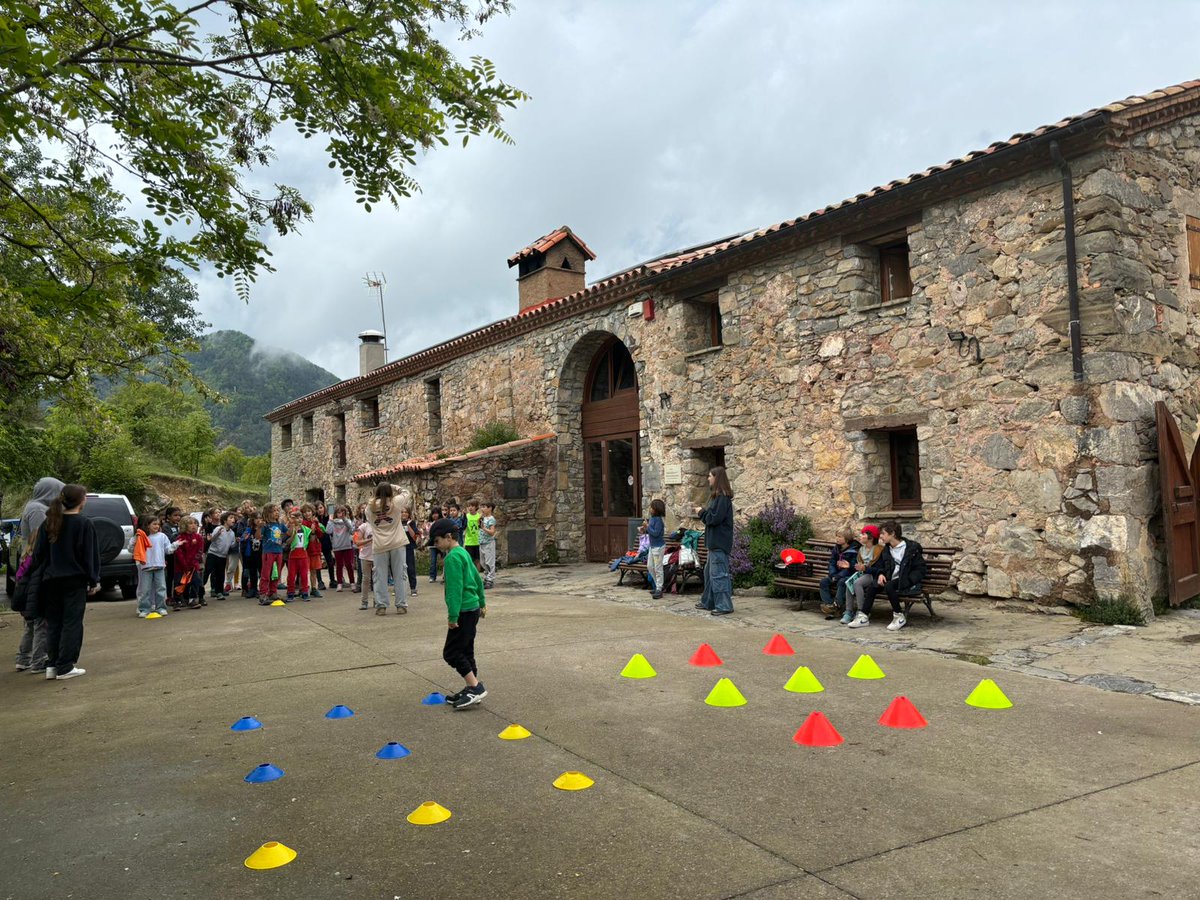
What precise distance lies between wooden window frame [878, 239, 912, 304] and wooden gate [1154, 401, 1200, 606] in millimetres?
3313

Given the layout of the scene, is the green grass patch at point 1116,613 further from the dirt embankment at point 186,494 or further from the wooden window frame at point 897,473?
the dirt embankment at point 186,494

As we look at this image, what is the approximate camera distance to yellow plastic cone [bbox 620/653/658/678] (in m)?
6.14

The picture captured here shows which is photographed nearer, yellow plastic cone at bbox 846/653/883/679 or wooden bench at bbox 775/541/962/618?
yellow plastic cone at bbox 846/653/883/679

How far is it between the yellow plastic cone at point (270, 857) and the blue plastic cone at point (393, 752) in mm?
1153

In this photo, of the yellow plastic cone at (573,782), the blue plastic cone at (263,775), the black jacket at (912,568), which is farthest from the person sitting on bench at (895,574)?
the blue plastic cone at (263,775)

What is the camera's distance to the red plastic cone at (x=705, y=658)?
6.59 metres

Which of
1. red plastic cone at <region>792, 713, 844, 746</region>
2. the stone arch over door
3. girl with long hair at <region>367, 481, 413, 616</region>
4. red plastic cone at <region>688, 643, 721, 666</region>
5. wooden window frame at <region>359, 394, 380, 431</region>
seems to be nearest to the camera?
red plastic cone at <region>792, 713, 844, 746</region>

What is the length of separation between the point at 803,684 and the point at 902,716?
99cm

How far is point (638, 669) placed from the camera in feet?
20.3

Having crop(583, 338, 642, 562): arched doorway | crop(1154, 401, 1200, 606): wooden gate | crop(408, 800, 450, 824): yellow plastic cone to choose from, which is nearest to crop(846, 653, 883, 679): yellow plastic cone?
crop(408, 800, 450, 824): yellow plastic cone

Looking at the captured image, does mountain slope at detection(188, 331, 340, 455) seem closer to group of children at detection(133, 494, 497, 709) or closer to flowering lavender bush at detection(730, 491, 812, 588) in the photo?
group of children at detection(133, 494, 497, 709)

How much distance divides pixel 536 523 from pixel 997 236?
9.91 m

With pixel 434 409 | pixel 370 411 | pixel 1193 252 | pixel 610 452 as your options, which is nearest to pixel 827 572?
pixel 1193 252

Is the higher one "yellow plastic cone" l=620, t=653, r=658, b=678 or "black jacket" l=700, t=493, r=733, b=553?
"black jacket" l=700, t=493, r=733, b=553
